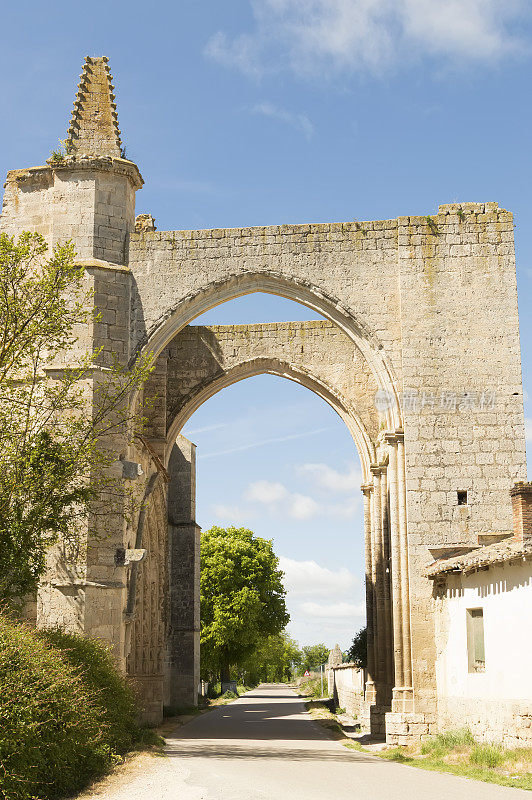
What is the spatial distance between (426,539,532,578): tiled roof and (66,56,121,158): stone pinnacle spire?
7983 mm

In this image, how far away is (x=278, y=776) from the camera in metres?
9.06

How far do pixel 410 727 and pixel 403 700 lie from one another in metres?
0.39

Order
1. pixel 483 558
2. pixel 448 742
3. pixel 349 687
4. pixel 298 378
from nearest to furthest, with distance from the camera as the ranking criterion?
pixel 483 558, pixel 448 742, pixel 298 378, pixel 349 687

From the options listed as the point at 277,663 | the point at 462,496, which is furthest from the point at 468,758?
the point at 277,663

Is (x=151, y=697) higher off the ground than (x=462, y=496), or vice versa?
(x=462, y=496)

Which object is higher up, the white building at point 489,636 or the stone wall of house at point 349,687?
the white building at point 489,636

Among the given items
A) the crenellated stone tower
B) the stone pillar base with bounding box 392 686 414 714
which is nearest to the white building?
the stone pillar base with bounding box 392 686 414 714

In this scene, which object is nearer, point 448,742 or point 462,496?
point 448,742

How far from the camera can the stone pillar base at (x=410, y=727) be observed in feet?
41.7

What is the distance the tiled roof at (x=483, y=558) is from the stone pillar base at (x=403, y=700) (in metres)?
1.66

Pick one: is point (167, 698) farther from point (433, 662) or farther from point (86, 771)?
point (86, 771)

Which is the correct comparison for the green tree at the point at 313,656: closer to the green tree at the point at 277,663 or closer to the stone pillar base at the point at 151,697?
the green tree at the point at 277,663

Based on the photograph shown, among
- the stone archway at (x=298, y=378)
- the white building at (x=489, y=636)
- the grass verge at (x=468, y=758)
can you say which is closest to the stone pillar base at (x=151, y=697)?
the stone archway at (x=298, y=378)

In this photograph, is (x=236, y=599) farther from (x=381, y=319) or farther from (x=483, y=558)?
(x=483, y=558)
